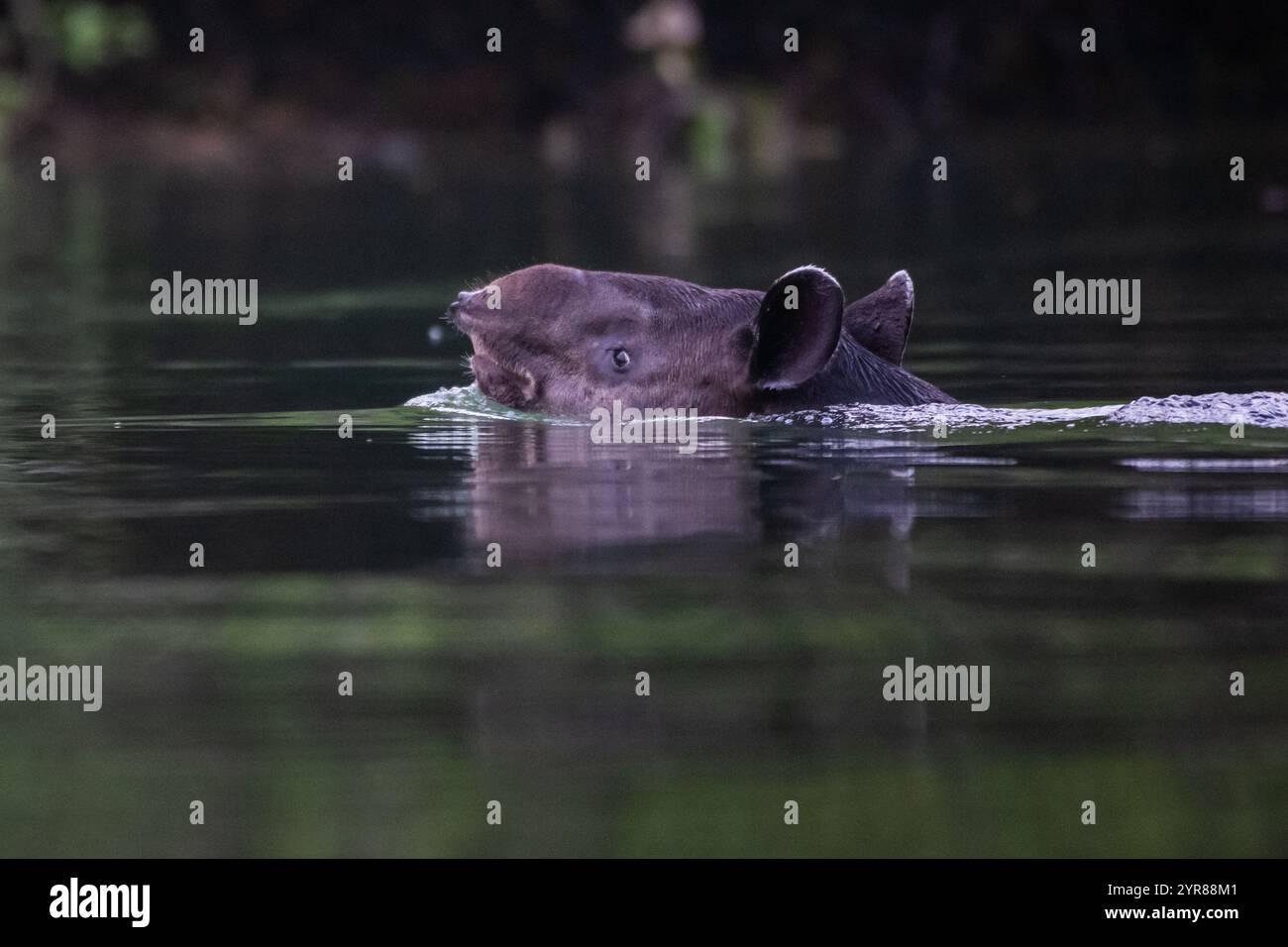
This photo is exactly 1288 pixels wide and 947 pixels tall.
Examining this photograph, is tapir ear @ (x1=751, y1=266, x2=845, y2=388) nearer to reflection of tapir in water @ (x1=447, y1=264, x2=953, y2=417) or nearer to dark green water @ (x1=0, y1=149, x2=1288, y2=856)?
reflection of tapir in water @ (x1=447, y1=264, x2=953, y2=417)

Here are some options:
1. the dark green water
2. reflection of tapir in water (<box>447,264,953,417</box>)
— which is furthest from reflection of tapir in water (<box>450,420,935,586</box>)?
reflection of tapir in water (<box>447,264,953,417</box>)

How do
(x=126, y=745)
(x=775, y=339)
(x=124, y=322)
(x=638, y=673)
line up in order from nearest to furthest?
1. (x=126, y=745)
2. (x=638, y=673)
3. (x=775, y=339)
4. (x=124, y=322)

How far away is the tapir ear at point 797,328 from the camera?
960 cm

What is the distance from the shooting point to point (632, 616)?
6.95 meters

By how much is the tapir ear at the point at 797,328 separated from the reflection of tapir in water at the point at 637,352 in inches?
0.5

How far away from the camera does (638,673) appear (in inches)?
253

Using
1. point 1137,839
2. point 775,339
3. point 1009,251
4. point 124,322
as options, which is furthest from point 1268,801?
point 1009,251

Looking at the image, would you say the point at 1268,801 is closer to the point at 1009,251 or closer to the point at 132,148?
the point at 1009,251

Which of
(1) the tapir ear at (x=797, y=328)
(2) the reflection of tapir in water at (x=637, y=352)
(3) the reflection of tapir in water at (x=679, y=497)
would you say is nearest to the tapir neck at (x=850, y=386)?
(2) the reflection of tapir in water at (x=637, y=352)

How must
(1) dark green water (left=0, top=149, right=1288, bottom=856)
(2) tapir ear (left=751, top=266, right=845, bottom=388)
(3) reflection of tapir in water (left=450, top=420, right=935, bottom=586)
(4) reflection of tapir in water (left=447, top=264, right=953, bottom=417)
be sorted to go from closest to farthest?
(1) dark green water (left=0, top=149, right=1288, bottom=856) < (3) reflection of tapir in water (left=450, top=420, right=935, bottom=586) < (2) tapir ear (left=751, top=266, right=845, bottom=388) < (4) reflection of tapir in water (left=447, top=264, right=953, bottom=417)

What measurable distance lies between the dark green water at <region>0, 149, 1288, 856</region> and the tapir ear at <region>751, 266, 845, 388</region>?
28cm

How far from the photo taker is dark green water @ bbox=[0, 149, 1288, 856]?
5.37 m

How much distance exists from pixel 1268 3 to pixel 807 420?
38.1 m

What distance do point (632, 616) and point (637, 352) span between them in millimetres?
3600
